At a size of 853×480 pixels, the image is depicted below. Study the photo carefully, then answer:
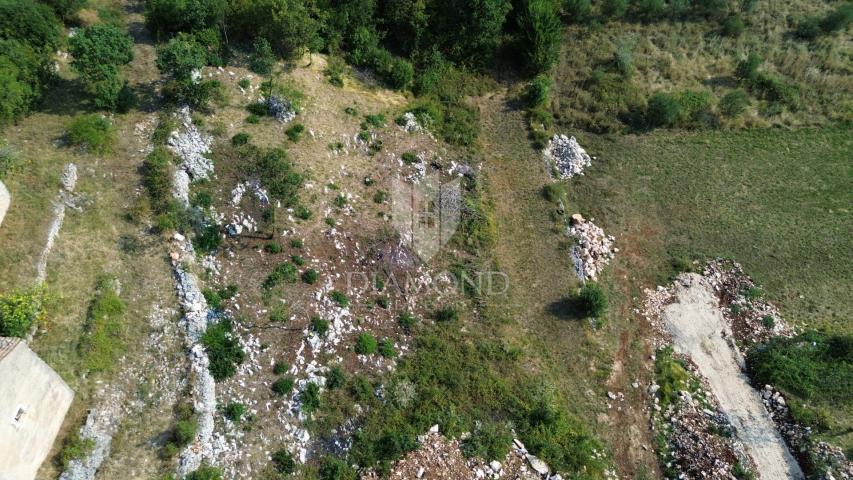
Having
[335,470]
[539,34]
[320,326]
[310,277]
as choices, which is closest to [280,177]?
[310,277]

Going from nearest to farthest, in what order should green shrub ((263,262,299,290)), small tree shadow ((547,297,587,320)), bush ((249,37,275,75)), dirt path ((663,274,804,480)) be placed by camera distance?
dirt path ((663,274,804,480)), green shrub ((263,262,299,290)), small tree shadow ((547,297,587,320)), bush ((249,37,275,75))

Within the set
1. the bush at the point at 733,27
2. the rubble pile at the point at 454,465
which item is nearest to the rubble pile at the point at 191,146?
the rubble pile at the point at 454,465

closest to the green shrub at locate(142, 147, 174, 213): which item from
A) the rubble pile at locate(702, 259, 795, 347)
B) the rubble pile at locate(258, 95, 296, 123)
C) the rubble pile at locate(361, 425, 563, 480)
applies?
the rubble pile at locate(258, 95, 296, 123)

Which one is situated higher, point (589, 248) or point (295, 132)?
point (295, 132)

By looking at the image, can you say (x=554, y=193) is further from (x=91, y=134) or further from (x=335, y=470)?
(x=91, y=134)

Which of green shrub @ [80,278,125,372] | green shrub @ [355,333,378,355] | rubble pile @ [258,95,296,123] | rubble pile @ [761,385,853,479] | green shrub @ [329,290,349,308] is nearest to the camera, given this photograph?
green shrub @ [80,278,125,372]

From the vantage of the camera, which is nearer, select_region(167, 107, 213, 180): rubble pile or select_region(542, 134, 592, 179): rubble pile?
select_region(167, 107, 213, 180): rubble pile

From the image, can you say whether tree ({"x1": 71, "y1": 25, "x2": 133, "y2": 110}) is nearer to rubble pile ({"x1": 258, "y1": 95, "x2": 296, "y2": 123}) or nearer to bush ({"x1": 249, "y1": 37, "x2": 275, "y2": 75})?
bush ({"x1": 249, "y1": 37, "x2": 275, "y2": 75})

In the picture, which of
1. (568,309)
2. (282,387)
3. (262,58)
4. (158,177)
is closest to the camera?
(282,387)
